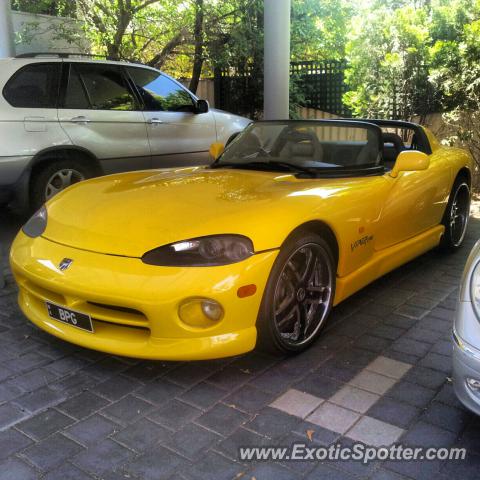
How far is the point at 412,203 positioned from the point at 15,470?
3184 millimetres

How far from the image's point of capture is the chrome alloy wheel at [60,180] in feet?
17.8

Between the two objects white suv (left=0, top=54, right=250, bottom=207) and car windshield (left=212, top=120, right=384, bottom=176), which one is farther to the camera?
white suv (left=0, top=54, right=250, bottom=207)

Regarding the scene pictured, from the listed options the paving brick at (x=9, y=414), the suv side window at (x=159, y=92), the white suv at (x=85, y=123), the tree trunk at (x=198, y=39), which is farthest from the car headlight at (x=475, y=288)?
the tree trunk at (x=198, y=39)

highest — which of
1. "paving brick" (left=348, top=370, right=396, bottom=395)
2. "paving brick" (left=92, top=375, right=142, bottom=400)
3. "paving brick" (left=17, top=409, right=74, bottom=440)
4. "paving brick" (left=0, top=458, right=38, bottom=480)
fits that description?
"paving brick" (left=0, top=458, right=38, bottom=480)

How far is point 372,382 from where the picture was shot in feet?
9.14

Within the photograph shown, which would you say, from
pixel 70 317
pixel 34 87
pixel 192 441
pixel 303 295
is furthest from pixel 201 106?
pixel 192 441

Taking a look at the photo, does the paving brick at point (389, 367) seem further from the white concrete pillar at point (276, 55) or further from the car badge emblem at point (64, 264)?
the white concrete pillar at point (276, 55)

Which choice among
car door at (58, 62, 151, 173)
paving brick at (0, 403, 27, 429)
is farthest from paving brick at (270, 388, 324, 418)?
car door at (58, 62, 151, 173)

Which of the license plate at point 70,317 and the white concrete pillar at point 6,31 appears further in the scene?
the white concrete pillar at point 6,31

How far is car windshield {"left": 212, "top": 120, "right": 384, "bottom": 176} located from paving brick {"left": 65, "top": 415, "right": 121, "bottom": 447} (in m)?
2.05

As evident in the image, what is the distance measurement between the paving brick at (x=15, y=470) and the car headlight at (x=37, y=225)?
4.54ft

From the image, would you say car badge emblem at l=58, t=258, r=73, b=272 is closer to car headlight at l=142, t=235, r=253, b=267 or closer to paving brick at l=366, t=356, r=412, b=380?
car headlight at l=142, t=235, r=253, b=267

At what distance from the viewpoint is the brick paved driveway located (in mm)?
2143

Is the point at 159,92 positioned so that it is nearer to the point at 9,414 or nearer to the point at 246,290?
the point at 246,290
